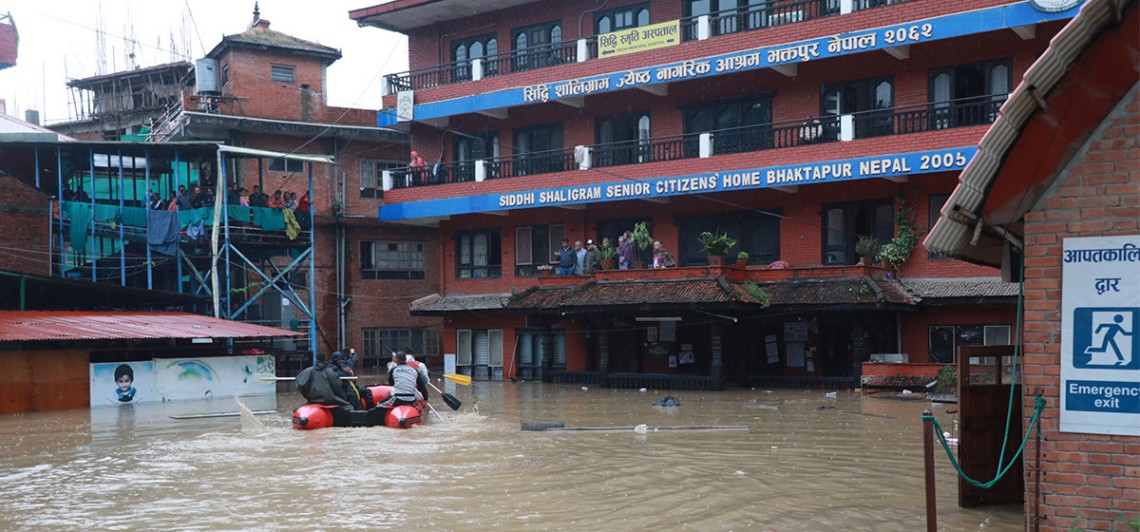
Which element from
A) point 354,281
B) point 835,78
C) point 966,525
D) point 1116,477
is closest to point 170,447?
point 966,525

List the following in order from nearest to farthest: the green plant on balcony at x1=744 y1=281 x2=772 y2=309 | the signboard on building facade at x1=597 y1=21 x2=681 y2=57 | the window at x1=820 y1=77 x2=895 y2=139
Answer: the green plant on balcony at x1=744 y1=281 x2=772 y2=309
the window at x1=820 y1=77 x2=895 y2=139
the signboard on building facade at x1=597 y1=21 x2=681 y2=57

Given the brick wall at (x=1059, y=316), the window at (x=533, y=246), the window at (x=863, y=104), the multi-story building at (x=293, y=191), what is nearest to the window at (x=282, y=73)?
the multi-story building at (x=293, y=191)

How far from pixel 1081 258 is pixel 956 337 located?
21658mm

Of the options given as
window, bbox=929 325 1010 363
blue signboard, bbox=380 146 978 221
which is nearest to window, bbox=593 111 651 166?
blue signboard, bbox=380 146 978 221

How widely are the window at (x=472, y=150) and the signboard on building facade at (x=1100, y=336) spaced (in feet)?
101

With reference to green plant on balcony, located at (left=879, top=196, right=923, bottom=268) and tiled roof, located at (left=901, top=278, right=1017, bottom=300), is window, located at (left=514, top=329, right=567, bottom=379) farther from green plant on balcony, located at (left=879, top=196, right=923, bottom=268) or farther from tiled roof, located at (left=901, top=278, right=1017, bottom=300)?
tiled roof, located at (left=901, top=278, right=1017, bottom=300)

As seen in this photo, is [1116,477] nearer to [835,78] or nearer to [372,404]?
[372,404]

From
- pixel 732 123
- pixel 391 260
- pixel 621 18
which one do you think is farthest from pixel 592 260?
pixel 391 260

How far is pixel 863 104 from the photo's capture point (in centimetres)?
3070

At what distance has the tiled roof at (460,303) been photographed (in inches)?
1492

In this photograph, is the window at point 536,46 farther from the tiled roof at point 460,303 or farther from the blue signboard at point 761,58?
the tiled roof at point 460,303

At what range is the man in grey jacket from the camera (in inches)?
830

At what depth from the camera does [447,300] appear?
39469mm

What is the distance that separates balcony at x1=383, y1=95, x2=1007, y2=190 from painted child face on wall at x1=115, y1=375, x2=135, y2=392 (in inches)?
525
